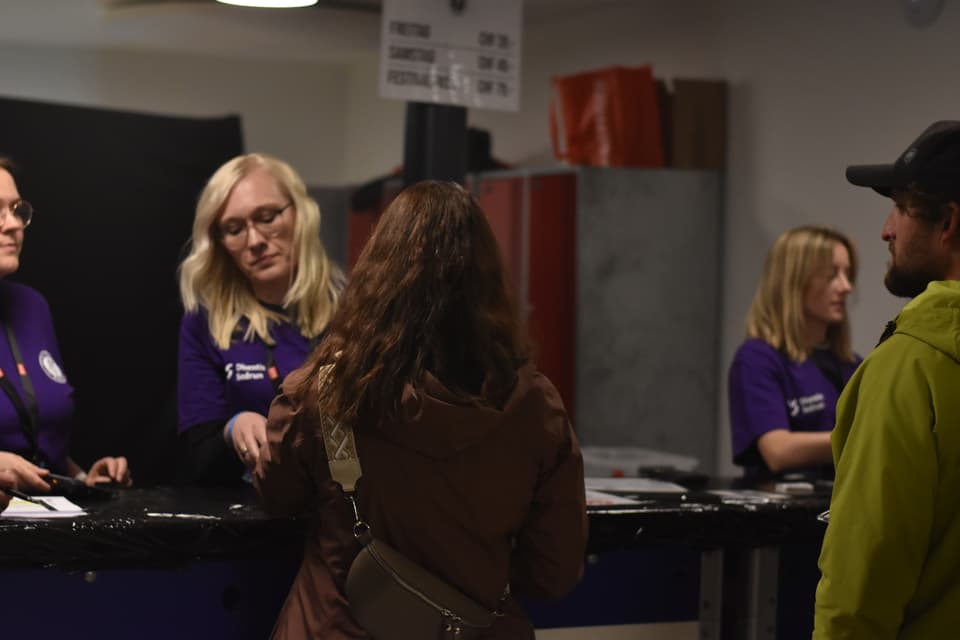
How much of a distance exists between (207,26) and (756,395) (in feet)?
16.6

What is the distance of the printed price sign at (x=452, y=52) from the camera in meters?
3.39

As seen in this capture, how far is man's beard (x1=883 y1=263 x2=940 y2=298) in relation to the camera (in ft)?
6.23

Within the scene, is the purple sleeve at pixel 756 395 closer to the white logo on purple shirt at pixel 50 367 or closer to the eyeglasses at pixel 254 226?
the eyeglasses at pixel 254 226

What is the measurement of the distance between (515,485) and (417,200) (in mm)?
470

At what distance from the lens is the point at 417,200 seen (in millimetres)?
2047

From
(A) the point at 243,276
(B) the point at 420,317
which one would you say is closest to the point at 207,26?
(A) the point at 243,276

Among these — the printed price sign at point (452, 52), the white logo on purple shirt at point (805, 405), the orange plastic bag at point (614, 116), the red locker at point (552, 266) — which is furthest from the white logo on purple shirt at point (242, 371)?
the orange plastic bag at point (614, 116)

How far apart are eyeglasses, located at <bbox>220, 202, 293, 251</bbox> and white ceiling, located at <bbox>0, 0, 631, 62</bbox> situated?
12.3 ft

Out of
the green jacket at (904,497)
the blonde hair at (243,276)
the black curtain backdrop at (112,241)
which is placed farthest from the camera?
the black curtain backdrop at (112,241)

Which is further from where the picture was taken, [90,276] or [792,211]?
[90,276]

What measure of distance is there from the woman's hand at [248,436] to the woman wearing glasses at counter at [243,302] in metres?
0.07

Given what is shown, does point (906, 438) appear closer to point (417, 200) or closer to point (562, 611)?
point (417, 200)

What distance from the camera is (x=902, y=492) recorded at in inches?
68.8

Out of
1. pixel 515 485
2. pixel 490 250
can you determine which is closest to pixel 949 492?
pixel 515 485
